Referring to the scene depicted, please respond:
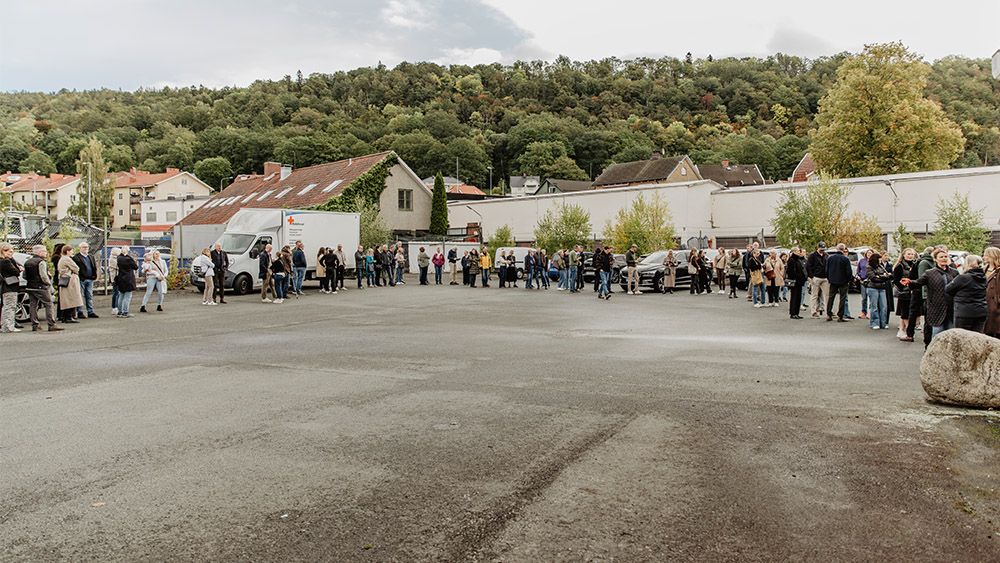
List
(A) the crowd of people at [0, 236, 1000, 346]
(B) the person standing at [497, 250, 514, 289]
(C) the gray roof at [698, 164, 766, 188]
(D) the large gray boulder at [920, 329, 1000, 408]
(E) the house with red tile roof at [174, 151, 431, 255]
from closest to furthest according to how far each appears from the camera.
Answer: (D) the large gray boulder at [920, 329, 1000, 408], (A) the crowd of people at [0, 236, 1000, 346], (B) the person standing at [497, 250, 514, 289], (E) the house with red tile roof at [174, 151, 431, 255], (C) the gray roof at [698, 164, 766, 188]

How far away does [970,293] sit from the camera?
8.79 meters

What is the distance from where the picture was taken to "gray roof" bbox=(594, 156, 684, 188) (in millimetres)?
77062

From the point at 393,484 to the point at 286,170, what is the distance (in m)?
52.9

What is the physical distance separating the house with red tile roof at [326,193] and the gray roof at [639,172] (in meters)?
33.6

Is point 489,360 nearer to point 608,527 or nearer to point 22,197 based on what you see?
point 608,527

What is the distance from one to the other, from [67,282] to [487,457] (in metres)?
13.0

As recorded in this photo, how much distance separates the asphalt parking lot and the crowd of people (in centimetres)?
133

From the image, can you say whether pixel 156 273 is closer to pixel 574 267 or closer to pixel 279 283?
pixel 279 283

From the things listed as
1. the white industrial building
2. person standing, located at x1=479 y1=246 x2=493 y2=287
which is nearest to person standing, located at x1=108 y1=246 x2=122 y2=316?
person standing, located at x1=479 y1=246 x2=493 y2=287

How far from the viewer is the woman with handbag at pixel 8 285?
41.6 ft

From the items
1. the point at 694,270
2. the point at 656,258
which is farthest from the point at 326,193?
the point at 694,270

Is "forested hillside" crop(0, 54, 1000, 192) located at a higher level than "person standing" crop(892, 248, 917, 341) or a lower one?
higher

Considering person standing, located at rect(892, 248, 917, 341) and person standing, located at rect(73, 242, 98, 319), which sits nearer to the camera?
person standing, located at rect(892, 248, 917, 341)

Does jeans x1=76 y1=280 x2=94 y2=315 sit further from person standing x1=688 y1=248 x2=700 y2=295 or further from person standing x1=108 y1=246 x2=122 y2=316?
person standing x1=688 y1=248 x2=700 y2=295
